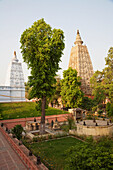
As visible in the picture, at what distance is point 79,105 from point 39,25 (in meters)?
19.0

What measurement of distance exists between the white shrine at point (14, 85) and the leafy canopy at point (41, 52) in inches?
1067

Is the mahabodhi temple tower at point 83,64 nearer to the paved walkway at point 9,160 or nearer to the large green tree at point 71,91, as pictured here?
the large green tree at point 71,91

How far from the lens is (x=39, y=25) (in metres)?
14.3

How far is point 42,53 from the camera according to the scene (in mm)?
13617

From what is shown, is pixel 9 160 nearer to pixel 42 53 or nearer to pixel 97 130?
pixel 97 130

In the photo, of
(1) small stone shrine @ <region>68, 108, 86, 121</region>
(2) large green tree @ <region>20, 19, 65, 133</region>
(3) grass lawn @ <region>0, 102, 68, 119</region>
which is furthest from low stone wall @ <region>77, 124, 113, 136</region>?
(3) grass lawn @ <region>0, 102, 68, 119</region>

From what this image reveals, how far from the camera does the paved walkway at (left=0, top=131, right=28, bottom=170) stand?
6.07m

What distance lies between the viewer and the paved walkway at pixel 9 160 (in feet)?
19.9

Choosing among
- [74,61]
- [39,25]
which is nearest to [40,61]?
[39,25]

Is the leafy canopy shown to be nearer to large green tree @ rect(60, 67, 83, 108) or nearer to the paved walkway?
the paved walkway

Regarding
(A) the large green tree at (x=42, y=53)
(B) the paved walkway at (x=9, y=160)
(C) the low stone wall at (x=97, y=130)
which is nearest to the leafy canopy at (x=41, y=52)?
(A) the large green tree at (x=42, y=53)

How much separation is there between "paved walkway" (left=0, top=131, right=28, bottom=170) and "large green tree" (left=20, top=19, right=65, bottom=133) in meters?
6.26

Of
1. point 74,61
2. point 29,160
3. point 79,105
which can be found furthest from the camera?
point 74,61

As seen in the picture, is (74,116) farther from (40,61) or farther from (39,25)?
(39,25)
